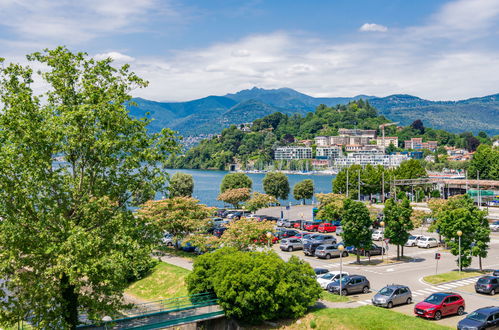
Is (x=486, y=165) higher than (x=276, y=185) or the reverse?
higher

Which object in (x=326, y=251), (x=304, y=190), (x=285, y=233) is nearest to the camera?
(x=326, y=251)

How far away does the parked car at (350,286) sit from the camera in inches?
1164

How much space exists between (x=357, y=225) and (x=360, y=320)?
630 inches

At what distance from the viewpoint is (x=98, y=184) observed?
21.5 meters

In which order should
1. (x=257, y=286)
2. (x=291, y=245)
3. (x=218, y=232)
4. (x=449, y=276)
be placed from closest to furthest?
1. (x=257, y=286)
2. (x=449, y=276)
3. (x=291, y=245)
4. (x=218, y=232)

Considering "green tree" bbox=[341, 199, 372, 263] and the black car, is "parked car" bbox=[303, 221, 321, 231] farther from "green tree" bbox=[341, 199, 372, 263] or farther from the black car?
the black car

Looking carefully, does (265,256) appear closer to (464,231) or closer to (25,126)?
(25,126)

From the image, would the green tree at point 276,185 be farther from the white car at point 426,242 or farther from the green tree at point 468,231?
the green tree at point 468,231

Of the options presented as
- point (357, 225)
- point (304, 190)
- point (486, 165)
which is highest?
point (486, 165)

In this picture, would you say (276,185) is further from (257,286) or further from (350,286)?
(257,286)

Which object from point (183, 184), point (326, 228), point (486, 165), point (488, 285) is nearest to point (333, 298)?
point (488, 285)

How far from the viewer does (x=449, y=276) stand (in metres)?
34.3

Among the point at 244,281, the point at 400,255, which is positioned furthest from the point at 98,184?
the point at 400,255

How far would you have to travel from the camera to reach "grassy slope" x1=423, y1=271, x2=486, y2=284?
3319 cm
